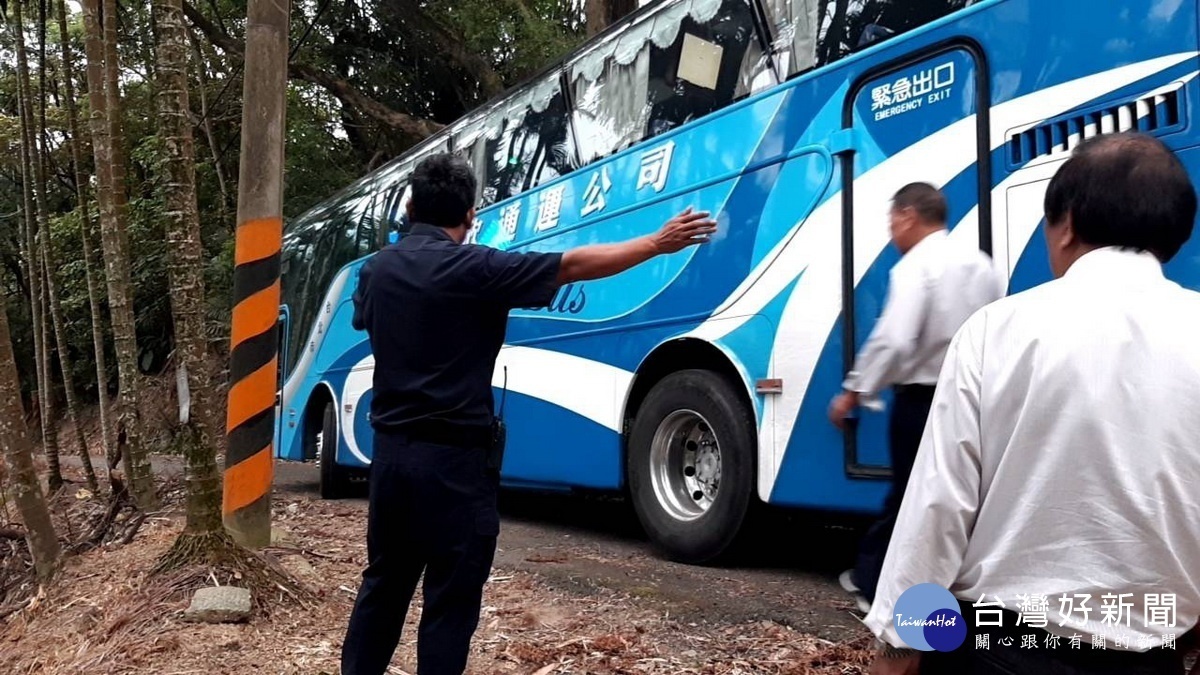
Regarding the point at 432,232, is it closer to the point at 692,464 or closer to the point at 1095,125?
the point at 1095,125

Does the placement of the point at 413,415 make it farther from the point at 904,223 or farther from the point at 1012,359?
the point at 904,223

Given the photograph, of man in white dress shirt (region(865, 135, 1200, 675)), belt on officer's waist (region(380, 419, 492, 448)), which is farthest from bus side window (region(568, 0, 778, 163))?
A: man in white dress shirt (region(865, 135, 1200, 675))

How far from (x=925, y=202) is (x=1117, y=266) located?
2.36m

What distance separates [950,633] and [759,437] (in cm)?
352

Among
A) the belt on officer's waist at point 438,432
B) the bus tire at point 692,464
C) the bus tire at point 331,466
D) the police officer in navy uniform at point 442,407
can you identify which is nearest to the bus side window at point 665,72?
the bus tire at point 692,464

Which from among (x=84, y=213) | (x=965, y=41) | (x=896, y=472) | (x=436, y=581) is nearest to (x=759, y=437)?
(x=896, y=472)

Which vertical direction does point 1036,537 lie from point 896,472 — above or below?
above

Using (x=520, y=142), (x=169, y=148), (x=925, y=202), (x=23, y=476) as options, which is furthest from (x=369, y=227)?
(x=925, y=202)

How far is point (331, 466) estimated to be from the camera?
1009 cm

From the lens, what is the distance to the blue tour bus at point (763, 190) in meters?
3.76

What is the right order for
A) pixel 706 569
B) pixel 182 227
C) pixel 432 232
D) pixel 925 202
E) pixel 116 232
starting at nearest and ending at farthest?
pixel 432 232, pixel 925 202, pixel 182 227, pixel 706 569, pixel 116 232

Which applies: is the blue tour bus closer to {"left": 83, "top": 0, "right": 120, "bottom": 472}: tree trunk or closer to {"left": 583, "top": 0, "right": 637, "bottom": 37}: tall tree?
{"left": 83, "top": 0, "right": 120, "bottom": 472}: tree trunk

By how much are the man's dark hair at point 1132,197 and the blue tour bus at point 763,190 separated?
7.11ft

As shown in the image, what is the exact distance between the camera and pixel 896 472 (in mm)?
3488
